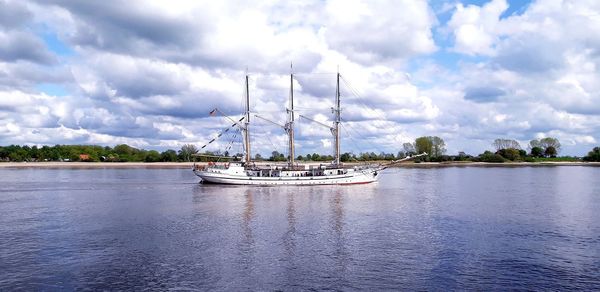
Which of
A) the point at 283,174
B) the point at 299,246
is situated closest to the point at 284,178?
the point at 283,174

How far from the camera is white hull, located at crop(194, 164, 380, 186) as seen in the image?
10850 centimetres

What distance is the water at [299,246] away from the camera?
29.1 meters

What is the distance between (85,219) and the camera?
5362 centimetres

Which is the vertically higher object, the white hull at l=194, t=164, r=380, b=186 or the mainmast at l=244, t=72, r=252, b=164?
the mainmast at l=244, t=72, r=252, b=164

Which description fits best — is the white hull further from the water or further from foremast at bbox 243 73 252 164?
the water

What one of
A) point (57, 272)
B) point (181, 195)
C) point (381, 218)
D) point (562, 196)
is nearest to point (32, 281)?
point (57, 272)

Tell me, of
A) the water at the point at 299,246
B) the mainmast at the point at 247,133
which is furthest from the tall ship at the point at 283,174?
the water at the point at 299,246

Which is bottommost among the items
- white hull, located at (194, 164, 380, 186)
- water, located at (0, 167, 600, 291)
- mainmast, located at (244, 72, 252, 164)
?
water, located at (0, 167, 600, 291)

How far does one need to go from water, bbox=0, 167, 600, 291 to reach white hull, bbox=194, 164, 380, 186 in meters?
40.6

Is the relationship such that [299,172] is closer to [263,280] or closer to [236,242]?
[236,242]

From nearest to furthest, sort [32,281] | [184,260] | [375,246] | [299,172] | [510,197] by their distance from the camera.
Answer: [32,281], [184,260], [375,246], [510,197], [299,172]

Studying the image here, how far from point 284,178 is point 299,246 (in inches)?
2782

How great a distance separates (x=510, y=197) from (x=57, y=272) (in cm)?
7169

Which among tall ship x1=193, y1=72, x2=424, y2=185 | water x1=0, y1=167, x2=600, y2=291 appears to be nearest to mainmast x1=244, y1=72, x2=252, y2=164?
tall ship x1=193, y1=72, x2=424, y2=185
